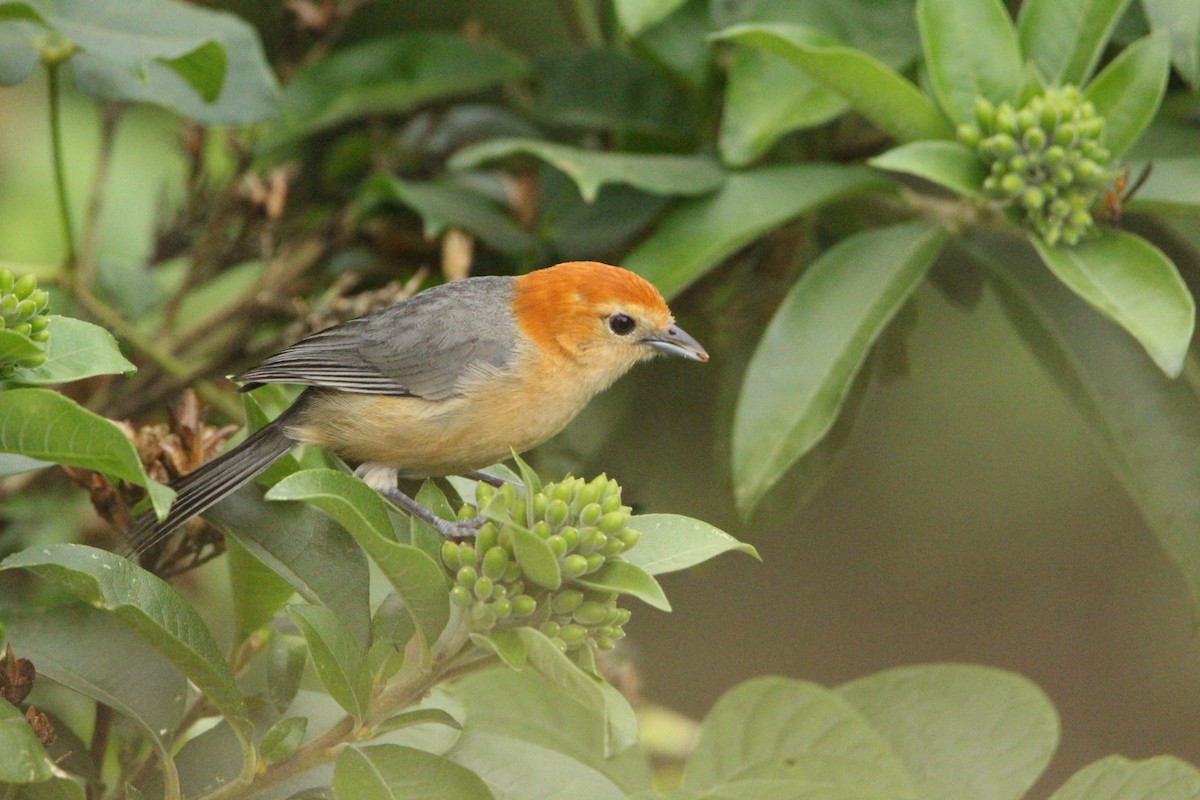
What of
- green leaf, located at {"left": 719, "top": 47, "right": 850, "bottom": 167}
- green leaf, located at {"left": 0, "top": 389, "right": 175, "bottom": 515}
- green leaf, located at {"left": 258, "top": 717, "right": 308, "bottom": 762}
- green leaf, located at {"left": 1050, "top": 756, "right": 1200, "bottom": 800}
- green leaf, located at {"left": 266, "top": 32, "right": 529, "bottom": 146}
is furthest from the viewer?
green leaf, located at {"left": 266, "top": 32, "right": 529, "bottom": 146}

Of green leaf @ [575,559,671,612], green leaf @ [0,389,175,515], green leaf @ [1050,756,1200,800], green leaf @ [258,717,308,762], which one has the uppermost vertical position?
green leaf @ [0,389,175,515]

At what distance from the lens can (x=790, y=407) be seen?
2.86 metres

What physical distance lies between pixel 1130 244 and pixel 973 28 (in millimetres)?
617

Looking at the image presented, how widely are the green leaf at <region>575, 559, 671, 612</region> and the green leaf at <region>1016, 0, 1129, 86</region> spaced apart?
1.86 metres

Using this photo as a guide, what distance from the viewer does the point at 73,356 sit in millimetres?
1913

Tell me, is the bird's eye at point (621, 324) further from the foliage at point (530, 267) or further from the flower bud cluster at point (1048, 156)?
the flower bud cluster at point (1048, 156)

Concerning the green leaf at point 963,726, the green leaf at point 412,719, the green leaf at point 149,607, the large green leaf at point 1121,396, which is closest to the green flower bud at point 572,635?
the green leaf at point 412,719

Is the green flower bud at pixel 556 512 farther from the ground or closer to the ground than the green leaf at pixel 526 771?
farther from the ground

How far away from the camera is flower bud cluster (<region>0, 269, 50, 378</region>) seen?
1.80 metres

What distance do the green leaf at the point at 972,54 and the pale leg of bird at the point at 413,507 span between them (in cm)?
153

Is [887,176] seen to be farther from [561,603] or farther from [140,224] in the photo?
[140,224]

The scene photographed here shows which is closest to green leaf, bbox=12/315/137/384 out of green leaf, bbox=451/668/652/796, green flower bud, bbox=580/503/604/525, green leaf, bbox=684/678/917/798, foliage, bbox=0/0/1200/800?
foliage, bbox=0/0/1200/800

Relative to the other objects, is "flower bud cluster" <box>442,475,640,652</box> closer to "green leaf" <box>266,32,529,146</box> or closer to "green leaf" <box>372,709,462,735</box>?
"green leaf" <box>372,709,462,735</box>

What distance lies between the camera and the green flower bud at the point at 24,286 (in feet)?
5.92
